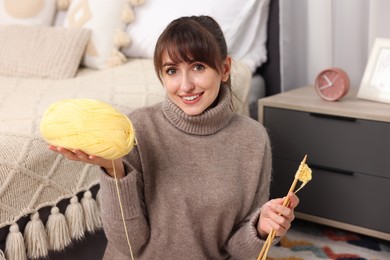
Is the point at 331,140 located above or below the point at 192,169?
below

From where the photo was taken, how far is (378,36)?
186 cm

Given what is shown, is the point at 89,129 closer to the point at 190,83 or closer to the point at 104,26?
the point at 190,83

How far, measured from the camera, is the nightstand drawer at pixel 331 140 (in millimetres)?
1534

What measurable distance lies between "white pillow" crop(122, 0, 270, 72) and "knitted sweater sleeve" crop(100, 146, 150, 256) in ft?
3.17

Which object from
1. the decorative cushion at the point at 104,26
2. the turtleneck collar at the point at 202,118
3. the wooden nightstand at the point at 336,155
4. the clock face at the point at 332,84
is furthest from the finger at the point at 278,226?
the decorative cushion at the point at 104,26

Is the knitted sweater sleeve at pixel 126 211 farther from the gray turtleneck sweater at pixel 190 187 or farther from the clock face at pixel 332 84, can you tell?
the clock face at pixel 332 84

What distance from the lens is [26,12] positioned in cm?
209

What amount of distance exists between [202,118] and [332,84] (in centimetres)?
76

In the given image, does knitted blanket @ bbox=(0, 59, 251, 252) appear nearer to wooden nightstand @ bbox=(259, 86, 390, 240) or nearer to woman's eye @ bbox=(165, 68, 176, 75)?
wooden nightstand @ bbox=(259, 86, 390, 240)

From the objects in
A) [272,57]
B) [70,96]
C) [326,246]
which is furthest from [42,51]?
[326,246]

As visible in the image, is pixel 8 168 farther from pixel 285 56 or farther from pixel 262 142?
pixel 285 56

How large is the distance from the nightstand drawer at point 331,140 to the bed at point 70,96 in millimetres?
143

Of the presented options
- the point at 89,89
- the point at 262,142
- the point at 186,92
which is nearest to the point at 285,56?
the point at 89,89

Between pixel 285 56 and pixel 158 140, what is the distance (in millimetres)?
1041
